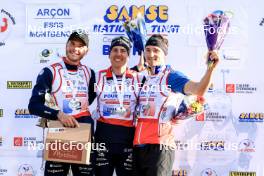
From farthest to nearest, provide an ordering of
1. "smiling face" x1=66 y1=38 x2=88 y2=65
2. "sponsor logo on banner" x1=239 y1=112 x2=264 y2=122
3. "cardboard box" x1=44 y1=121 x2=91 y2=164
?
"sponsor logo on banner" x1=239 y1=112 x2=264 y2=122 < "smiling face" x1=66 y1=38 x2=88 y2=65 < "cardboard box" x1=44 y1=121 x2=91 y2=164

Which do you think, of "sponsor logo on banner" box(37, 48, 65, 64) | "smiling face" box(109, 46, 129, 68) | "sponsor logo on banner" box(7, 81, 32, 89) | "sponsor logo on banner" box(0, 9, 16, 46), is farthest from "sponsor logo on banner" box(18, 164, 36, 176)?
"smiling face" box(109, 46, 129, 68)

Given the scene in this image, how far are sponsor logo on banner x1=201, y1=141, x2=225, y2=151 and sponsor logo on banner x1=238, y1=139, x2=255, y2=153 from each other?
6.6 inches

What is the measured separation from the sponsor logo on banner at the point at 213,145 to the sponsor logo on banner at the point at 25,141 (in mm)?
1611

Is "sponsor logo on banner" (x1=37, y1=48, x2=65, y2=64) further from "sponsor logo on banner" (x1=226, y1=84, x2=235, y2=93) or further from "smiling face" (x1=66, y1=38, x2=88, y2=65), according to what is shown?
"sponsor logo on banner" (x1=226, y1=84, x2=235, y2=93)

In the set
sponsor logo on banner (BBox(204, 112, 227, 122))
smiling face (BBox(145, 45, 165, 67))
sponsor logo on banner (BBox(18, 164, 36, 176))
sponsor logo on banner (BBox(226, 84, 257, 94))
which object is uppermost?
smiling face (BBox(145, 45, 165, 67))

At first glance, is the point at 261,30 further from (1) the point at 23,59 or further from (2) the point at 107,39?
(1) the point at 23,59

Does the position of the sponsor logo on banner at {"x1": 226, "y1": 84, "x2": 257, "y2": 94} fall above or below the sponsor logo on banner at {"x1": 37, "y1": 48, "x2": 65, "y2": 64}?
below

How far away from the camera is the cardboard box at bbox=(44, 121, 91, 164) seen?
320 cm

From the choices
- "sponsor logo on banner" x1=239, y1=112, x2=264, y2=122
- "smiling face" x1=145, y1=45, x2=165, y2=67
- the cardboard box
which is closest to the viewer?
the cardboard box

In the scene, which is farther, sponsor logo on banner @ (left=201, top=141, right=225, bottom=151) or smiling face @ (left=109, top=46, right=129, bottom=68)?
sponsor logo on banner @ (left=201, top=141, right=225, bottom=151)

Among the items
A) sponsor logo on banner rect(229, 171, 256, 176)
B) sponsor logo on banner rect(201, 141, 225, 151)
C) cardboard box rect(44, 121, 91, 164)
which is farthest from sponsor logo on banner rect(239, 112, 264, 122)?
cardboard box rect(44, 121, 91, 164)

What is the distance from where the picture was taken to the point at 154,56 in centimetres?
332

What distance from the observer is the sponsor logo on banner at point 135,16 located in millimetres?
3939

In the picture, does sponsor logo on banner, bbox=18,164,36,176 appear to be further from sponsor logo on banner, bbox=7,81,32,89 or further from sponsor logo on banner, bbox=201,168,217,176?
sponsor logo on banner, bbox=201,168,217,176
